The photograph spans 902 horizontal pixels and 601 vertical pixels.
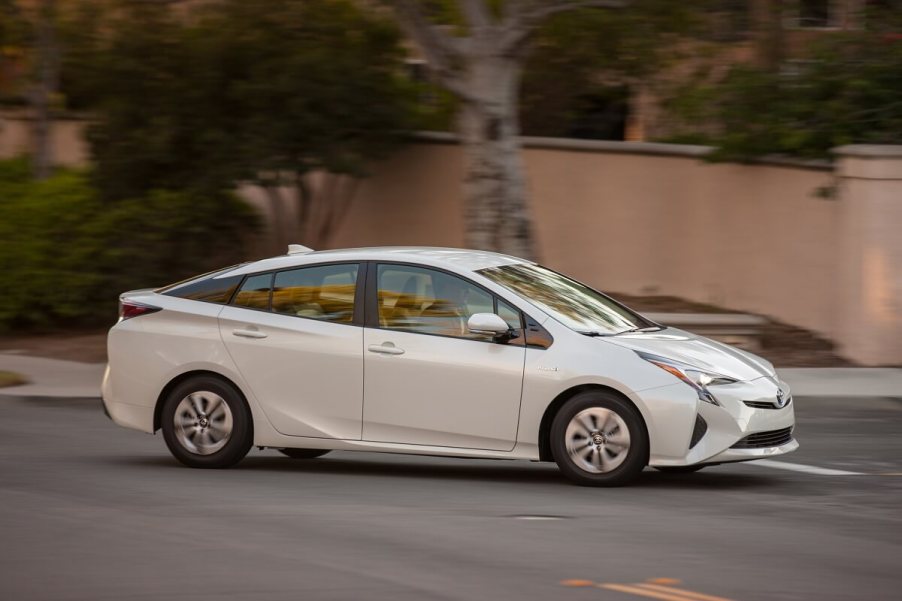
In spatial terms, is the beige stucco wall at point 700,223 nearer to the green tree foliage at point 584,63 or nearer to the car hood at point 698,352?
the green tree foliage at point 584,63

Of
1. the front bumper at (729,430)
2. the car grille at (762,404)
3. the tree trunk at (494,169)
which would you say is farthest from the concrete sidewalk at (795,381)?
the front bumper at (729,430)

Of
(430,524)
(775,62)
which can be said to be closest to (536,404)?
(430,524)

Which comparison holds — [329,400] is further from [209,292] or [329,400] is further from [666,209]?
[666,209]

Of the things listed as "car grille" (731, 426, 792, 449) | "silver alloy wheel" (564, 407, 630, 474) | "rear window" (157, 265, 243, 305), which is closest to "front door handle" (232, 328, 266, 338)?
"rear window" (157, 265, 243, 305)

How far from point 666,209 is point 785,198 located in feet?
8.74

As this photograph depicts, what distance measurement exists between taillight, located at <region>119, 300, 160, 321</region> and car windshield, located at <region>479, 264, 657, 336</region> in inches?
93.4

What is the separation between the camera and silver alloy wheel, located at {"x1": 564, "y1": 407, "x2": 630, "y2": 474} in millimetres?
8703

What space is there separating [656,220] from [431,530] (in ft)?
44.6

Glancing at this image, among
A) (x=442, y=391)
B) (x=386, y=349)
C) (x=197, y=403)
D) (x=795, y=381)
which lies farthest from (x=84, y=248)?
(x=442, y=391)

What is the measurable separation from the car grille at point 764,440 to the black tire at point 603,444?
589mm

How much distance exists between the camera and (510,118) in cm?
1727

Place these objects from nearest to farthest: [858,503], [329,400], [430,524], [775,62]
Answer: [430,524], [858,503], [329,400], [775,62]

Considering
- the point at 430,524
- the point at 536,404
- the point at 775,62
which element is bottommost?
the point at 430,524

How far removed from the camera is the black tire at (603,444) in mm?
8648
